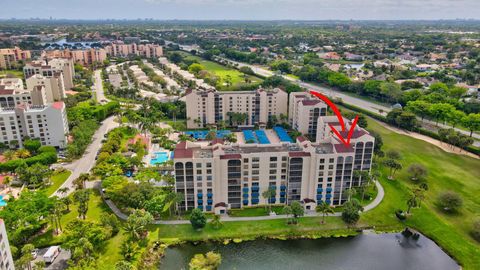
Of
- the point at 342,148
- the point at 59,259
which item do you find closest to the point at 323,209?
the point at 342,148

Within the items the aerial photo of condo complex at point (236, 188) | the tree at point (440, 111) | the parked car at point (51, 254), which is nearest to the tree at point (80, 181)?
the aerial photo of condo complex at point (236, 188)

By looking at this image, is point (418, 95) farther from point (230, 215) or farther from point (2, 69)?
point (2, 69)

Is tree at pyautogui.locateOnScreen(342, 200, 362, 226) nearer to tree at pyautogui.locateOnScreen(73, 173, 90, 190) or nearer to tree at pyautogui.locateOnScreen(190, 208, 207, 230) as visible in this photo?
tree at pyautogui.locateOnScreen(190, 208, 207, 230)

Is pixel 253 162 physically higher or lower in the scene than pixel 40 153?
higher

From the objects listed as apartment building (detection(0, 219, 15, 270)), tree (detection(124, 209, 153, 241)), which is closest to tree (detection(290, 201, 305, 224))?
tree (detection(124, 209, 153, 241))

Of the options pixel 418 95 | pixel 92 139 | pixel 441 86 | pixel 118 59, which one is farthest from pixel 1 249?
pixel 118 59
